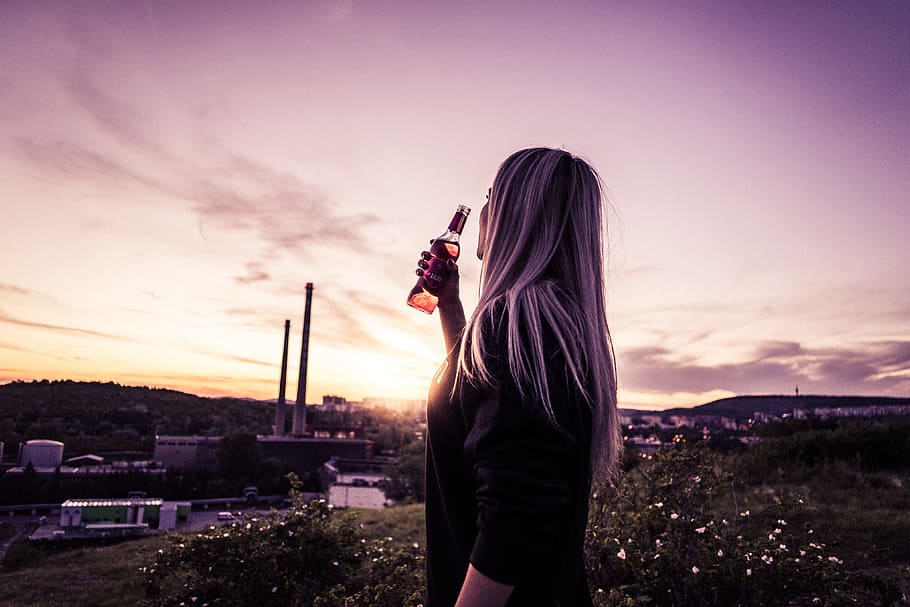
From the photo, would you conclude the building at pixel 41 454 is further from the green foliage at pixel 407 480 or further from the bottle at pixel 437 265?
the bottle at pixel 437 265

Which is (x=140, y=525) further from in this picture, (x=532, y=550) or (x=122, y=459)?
(x=532, y=550)

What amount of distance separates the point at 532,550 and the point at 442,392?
393 millimetres

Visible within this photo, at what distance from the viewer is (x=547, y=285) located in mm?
1265

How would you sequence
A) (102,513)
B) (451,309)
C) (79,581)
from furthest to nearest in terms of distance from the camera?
(102,513) < (79,581) < (451,309)

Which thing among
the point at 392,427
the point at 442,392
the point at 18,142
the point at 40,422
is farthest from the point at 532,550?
the point at 392,427

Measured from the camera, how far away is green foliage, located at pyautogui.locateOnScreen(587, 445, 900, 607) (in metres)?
4.12

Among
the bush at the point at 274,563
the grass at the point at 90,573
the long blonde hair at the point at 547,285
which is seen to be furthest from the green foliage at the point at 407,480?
the long blonde hair at the point at 547,285

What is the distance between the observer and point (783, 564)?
165 inches

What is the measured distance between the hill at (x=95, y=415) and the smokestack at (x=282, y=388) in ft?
32.5

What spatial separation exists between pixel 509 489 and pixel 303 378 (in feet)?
179

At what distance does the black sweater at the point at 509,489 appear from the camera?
1078mm

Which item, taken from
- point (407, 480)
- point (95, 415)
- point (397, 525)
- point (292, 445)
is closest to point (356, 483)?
point (292, 445)

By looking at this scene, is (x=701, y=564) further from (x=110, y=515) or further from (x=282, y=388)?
(x=282, y=388)

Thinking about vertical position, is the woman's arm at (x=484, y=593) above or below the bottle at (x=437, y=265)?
below
